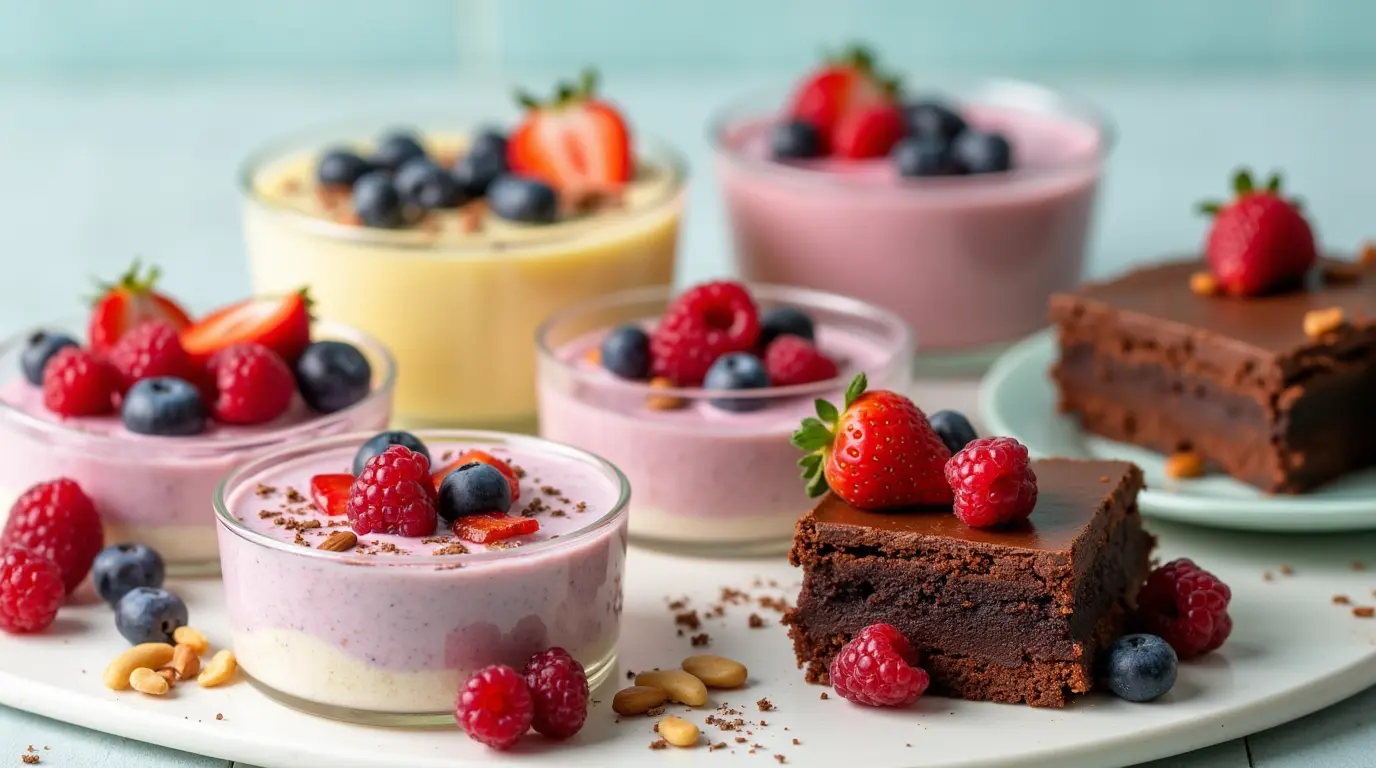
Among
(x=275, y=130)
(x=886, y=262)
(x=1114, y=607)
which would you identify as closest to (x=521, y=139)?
(x=886, y=262)

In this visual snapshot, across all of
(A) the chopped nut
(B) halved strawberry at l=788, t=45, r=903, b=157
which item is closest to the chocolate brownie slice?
(A) the chopped nut

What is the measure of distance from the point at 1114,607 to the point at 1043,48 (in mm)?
4205

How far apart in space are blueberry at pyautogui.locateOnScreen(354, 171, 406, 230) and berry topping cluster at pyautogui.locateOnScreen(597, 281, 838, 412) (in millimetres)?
660

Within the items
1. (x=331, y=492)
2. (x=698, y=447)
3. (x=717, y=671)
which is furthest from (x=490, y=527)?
(x=698, y=447)

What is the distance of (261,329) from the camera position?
134 inches

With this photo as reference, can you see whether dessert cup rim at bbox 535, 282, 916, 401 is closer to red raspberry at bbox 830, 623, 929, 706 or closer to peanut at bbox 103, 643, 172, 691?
red raspberry at bbox 830, 623, 929, 706

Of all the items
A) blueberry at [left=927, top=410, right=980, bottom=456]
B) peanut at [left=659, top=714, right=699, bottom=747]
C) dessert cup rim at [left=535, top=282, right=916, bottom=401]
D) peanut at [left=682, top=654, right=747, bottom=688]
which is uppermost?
blueberry at [left=927, top=410, right=980, bottom=456]

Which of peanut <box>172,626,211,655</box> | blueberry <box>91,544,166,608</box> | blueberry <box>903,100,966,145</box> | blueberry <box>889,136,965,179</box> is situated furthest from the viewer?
blueberry <box>903,100,966,145</box>

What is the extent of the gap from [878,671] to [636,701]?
1.15 ft

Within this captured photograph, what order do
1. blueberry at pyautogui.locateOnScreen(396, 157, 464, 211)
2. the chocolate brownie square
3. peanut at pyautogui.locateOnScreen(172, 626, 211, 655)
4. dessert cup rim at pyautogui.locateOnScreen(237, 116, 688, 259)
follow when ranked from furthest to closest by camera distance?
blueberry at pyautogui.locateOnScreen(396, 157, 464, 211) < dessert cup rim at pyautogui.locateOnScreen(237, 116, 688, 259) < the chocolate brownie square < peanut at pyautogui.locateOnScreen(172, 626, 211, 655)

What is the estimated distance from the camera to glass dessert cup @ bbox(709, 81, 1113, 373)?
420 centimetres

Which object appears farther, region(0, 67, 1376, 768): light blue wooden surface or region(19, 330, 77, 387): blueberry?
region(0, 67, 1376, 768): light blue wooden surface

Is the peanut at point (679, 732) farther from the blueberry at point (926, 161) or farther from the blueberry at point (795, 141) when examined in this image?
the blueberry at point (795, 141)

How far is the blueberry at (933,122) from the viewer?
171 inches
